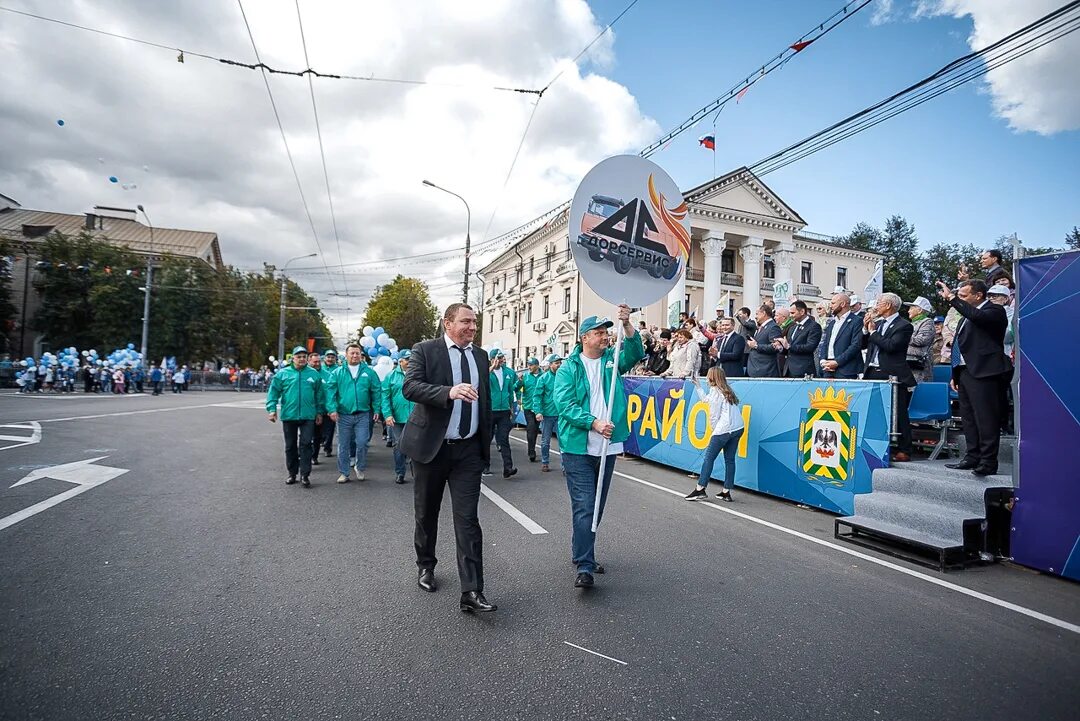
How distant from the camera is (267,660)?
284 centimetres

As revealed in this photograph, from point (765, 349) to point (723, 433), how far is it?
89.6 inches

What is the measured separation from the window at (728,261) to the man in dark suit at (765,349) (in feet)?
107

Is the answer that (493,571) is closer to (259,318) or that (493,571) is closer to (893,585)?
(893,585)

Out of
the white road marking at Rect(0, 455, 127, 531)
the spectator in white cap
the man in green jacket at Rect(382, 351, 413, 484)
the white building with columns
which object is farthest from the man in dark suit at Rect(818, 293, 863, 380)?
the white building with columns

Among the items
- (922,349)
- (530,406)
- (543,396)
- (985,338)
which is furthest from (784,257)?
(985,338)

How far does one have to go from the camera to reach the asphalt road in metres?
2.55

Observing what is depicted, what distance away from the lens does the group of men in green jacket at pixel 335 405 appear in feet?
25.7

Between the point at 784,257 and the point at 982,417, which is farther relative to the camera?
the point at 784,257

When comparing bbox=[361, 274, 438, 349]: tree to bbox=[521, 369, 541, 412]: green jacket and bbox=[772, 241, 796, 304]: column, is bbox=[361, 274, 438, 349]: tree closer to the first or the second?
bbox=[772, 241, 796, 304]: column

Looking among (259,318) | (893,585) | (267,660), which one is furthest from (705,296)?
(259,318)

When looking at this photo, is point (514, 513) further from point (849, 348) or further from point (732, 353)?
point (732, 353)

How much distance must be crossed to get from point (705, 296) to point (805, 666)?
34.7m

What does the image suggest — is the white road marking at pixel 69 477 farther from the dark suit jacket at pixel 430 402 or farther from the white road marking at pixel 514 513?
the white road marking at pixel 514 513

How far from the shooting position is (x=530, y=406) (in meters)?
11.2
